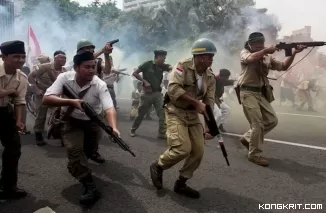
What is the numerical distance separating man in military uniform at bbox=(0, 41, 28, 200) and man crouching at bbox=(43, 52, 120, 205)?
428 millimetres

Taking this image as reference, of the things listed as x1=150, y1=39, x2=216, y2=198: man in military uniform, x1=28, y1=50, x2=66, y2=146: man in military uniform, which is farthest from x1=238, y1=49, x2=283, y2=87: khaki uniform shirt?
x1=28, y1=50, x2=66, y2=146: man in military uniform

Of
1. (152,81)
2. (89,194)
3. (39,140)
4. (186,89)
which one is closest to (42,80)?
(39,140)

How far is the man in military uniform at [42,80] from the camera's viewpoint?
6.12 m

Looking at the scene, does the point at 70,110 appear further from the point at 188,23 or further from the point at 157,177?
the point at 188,23

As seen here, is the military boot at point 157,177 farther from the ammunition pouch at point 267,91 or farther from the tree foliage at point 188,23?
the tree foliage at point 188,23

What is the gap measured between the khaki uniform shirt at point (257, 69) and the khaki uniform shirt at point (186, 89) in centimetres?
130

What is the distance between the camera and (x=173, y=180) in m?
4.11

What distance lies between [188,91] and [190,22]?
59.1ft

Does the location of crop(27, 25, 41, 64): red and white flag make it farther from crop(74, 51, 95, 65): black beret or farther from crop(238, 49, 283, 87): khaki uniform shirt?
crop(74, 51, 95, 65): black beret

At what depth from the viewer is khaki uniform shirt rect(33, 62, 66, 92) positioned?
6.28 m

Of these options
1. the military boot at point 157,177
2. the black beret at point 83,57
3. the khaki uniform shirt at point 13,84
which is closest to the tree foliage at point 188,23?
the military boot at point 157,177

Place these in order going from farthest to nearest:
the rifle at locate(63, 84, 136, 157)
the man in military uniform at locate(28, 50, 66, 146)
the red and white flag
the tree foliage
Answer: the tree foliage → the red and white flag → the man in military uniform at locate(28, 50, 66, 146) → the rifle at locate(63, 84, 136, 157)

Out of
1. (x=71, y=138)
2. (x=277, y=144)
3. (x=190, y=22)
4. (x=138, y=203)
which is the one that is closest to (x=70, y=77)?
(x=71, y=138)

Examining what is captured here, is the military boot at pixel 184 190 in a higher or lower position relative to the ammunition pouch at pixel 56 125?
A: lower
